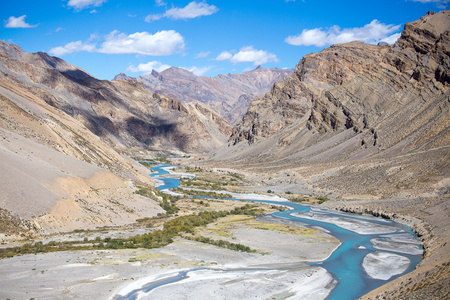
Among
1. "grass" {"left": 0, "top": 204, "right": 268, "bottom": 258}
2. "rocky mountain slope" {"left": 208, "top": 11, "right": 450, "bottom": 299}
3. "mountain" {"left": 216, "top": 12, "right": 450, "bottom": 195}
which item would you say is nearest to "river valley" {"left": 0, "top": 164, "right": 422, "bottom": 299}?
"grass" {"left": 0, "top": 204, "right": 268, "bottom": 258}

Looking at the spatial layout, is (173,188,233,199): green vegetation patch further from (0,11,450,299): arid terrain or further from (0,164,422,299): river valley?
(0,164,422,299): river valley

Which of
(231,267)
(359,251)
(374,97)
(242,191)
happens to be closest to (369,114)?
(374,97)

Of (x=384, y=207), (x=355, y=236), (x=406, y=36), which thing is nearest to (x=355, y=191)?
(x=384, y=207)

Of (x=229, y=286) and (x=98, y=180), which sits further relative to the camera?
(x=98, y=180)

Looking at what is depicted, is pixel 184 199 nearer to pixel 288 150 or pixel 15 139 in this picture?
pixel 15 139

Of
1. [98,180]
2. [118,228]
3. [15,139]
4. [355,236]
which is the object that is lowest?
[355,236]

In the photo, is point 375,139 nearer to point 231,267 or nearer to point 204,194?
point 204,194
